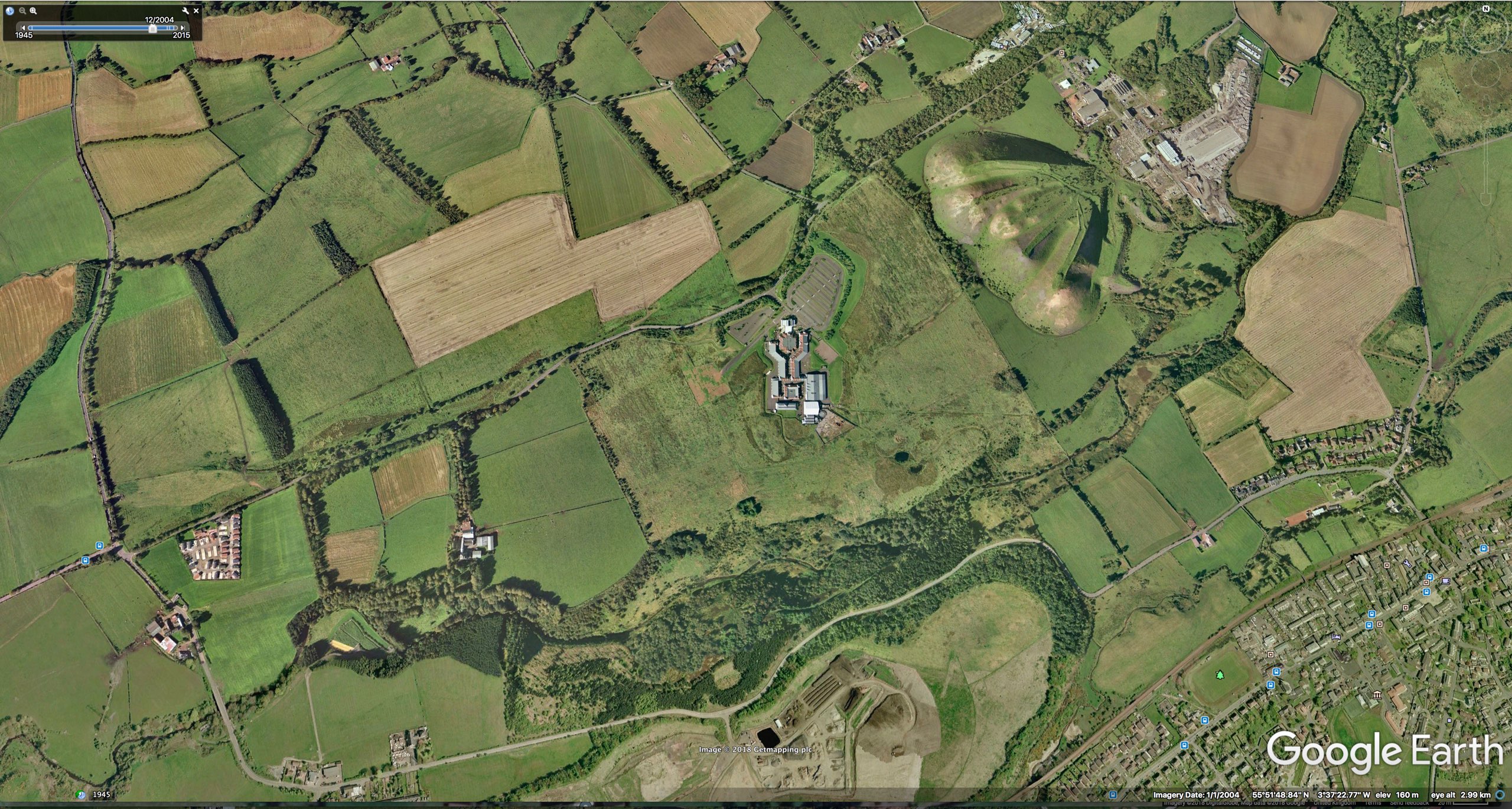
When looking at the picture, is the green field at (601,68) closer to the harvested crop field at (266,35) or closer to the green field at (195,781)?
the harvested crop field at (266,35)

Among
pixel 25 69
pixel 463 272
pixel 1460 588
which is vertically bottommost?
pixel 1460 588

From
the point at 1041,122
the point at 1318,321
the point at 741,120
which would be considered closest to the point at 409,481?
the point at 741,120

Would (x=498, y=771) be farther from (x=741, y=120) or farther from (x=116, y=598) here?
(x=741, y=120)

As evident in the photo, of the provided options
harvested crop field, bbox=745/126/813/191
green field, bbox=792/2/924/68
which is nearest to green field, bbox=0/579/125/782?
harvested crop field, bbox=745/126/813/191

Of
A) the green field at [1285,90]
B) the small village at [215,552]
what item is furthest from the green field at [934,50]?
the small village at [215,552]

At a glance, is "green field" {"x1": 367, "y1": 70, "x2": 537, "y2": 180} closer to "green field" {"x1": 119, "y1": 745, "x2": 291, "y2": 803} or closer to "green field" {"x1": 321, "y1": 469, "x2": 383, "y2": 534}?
"green field" {"x1": 321, "y1": 469, "x2": 383, "y2": 534}

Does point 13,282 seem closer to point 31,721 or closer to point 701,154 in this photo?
point 31,721

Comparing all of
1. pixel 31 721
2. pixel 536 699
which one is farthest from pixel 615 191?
pixel 31 721
